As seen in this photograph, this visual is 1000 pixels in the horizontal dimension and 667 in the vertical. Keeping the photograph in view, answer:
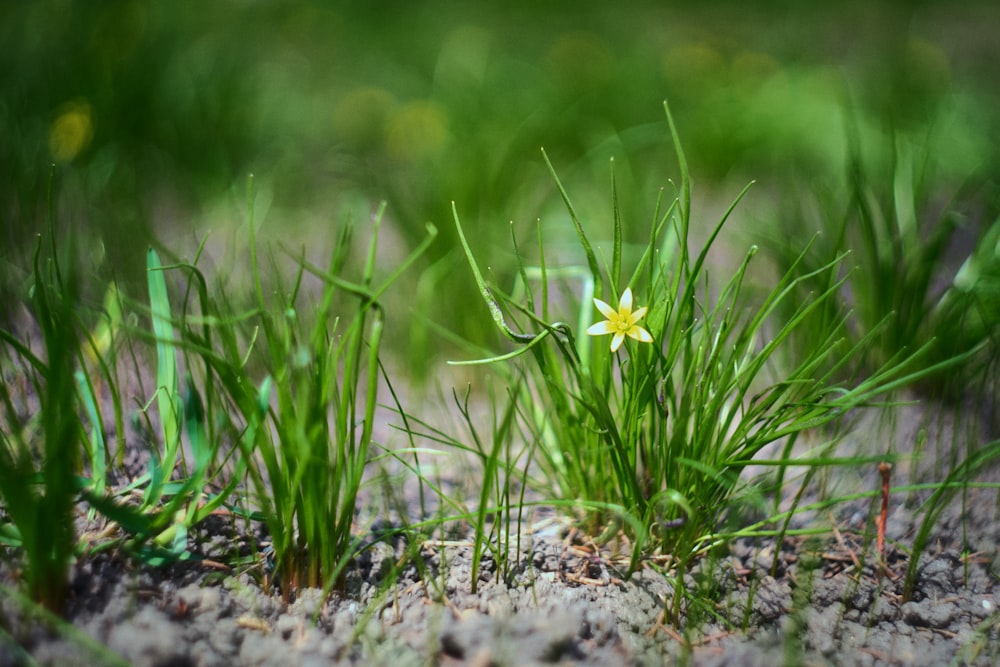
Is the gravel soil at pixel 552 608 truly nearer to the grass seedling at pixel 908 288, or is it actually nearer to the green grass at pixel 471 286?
the green grass at pixel 471 286

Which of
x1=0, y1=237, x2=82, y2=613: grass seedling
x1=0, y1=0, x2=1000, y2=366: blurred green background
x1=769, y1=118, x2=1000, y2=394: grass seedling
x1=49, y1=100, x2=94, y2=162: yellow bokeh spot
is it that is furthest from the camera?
x1=49, y1=100, x2=94, y2=162: yellow bokeh spot

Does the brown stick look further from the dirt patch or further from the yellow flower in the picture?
the yellow flower

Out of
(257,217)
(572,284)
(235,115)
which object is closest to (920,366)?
(572,284)

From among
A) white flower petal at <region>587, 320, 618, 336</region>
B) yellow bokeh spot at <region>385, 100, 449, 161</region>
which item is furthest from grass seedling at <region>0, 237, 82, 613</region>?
yellow bokeh spot at <region>385, 100, 449, 161</region>

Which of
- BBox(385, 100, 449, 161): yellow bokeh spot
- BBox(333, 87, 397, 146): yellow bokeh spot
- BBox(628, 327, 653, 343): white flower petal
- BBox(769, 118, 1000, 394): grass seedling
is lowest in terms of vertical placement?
BBox(628, 327, 653, 343): white flower petal

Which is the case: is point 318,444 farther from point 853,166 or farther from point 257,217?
point 257,217

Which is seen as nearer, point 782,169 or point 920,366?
point 920,366

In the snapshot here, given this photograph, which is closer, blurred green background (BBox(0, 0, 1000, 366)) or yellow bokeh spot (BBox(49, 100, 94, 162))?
blurred green background (BBox(0, 0, 1000, 366))
